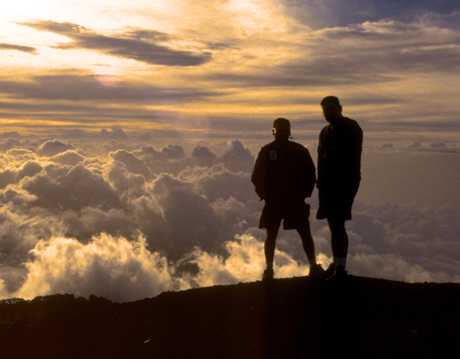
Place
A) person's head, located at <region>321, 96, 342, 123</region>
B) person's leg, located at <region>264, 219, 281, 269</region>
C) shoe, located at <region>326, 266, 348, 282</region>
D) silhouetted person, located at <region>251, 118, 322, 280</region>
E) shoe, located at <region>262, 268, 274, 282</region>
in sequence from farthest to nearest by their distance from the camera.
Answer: shoe, located at <region>262, 268, 274, 282</region>
person's leg, located at <region>264, 219, 281, 269</region>
silhouetted person, located at <region>251, 118, 322, 280</region>
shoe, located at <region>326, 266, 348, 282</region>
person's head, located at <region>321, 96, 342, 123</region>

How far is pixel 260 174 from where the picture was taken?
33.4 feet

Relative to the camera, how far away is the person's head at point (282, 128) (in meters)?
9.93

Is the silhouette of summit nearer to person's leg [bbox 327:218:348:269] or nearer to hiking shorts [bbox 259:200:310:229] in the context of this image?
person's leg [bbox 327:218:348:269]

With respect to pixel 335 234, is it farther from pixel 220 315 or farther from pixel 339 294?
pixel 220 315

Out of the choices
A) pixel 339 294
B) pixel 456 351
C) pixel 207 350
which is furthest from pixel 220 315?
pixel 456 351

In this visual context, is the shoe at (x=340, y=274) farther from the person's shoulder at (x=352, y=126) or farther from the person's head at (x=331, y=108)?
the person's head at (x=331, y=108)

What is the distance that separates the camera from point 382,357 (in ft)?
23.0

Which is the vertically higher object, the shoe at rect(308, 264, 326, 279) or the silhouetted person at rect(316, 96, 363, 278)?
the silhouetted person at rect(316, 96, 363, 278)

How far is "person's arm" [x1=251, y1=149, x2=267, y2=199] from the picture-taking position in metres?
10.1

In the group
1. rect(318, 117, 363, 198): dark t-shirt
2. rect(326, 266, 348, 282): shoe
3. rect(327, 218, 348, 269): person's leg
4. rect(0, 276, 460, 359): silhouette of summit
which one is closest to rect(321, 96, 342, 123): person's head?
rect(318, 117, 363, 198): dark t-shirt

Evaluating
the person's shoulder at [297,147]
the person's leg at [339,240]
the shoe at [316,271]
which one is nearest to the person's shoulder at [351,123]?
the person's shoulder at [297,147]

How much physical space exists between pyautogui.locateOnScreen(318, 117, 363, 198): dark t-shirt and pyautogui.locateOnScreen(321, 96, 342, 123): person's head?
119mm

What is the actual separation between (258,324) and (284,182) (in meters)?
2.74

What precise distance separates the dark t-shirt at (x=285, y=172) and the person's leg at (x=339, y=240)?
3.07 ft
